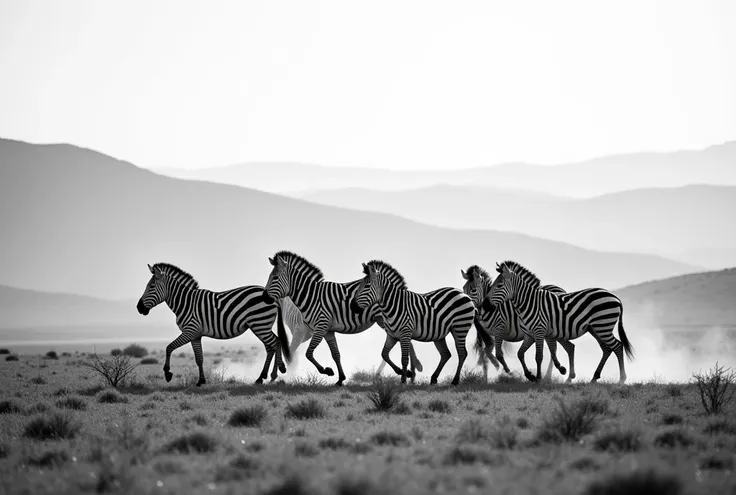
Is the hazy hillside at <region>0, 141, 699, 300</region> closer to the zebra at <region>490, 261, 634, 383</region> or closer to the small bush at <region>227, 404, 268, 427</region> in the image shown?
the zebra at <region>490, 261, 634, 383</region>

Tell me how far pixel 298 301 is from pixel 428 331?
304cm

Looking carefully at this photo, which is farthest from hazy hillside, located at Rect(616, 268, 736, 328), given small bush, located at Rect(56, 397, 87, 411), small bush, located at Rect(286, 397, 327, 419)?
small bush, located at Rect(56, 397, 87, 411)

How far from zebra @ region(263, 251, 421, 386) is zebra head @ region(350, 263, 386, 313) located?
31 cm

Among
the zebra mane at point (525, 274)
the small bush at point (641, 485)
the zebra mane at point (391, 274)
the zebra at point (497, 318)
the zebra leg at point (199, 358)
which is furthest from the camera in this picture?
the zebra at point (497, 318)

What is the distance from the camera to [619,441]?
34.6ft

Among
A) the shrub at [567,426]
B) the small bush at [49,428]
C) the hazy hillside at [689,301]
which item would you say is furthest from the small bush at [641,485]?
the hazy hillside at [689,301]

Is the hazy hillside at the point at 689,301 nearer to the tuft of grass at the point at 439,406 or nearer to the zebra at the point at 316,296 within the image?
the zebra at the point at 316,296

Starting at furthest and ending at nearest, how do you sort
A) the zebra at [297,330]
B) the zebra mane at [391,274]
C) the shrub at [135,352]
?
the shrub at [135,352], the zebra at [297,330], the zebra mane at [391,274]

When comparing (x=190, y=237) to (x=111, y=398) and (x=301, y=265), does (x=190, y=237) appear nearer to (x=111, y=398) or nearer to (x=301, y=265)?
(x=301, y=265)

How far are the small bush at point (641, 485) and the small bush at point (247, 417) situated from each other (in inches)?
243

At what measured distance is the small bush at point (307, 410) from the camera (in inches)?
543

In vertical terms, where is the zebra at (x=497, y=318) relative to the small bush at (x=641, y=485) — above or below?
above

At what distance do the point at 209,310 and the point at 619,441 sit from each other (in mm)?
11240

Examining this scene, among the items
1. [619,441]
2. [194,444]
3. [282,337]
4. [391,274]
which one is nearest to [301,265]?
[282,337]
